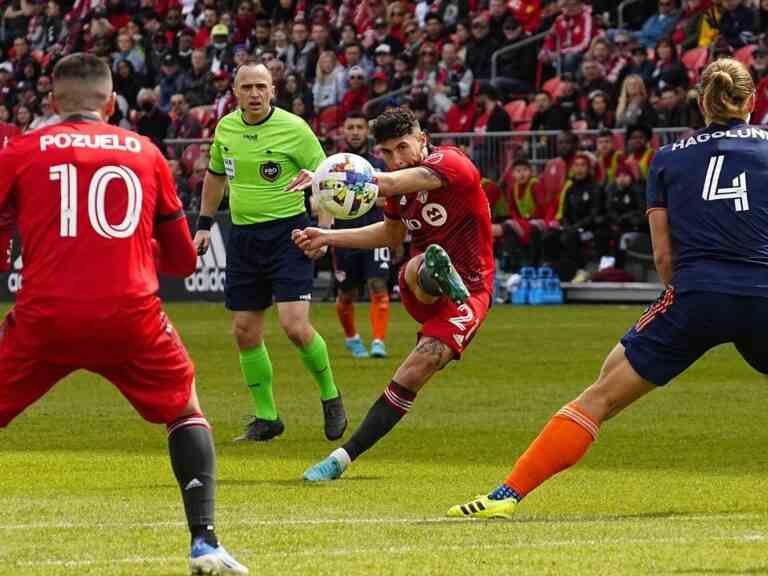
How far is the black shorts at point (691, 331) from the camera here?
28.2 ft

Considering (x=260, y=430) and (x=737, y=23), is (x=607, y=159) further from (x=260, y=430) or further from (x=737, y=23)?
(x=260, y=430)

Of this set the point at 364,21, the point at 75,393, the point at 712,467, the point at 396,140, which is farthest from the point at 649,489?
the point at 364,21

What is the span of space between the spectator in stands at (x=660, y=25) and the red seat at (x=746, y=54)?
250 centimetres

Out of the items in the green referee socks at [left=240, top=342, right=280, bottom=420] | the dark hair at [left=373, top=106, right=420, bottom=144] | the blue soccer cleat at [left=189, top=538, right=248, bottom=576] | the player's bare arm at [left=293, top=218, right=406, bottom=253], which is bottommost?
the green referee socks at [left=240, top=342, right=280, bottom=420]

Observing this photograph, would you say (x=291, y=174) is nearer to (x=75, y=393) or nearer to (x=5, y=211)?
(x=75, y=393)

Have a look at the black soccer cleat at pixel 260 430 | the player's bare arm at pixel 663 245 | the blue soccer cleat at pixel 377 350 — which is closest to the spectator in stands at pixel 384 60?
the blue soccer cleat at pixel 377 350

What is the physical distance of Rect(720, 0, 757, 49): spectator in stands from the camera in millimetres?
28141

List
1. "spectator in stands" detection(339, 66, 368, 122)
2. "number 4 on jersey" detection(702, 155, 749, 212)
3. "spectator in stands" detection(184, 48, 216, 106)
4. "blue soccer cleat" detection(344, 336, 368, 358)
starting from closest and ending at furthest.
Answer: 1. "number 4 on jersey" detection(702, 155, 749, 212)
2. "blue soccer cleat" detection(344, 336, 368, 358)
3. "spectator in stands" detection(339, 66, 368, 122)
4. "spectator in stands" detection(184, 48, 216, 106)

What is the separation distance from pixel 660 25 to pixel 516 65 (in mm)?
2703

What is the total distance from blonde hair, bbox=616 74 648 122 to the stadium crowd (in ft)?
0.08

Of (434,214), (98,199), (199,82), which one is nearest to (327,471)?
(434,214)

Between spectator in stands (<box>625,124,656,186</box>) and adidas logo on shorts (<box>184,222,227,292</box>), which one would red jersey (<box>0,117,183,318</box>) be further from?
adidas logo on shorts (<box>184,222,227,292</box>)

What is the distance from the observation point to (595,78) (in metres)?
29.2

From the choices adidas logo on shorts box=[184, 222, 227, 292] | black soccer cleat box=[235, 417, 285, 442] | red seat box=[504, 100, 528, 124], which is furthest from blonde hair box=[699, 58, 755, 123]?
red seat box=[504, 100, 528, 124]
